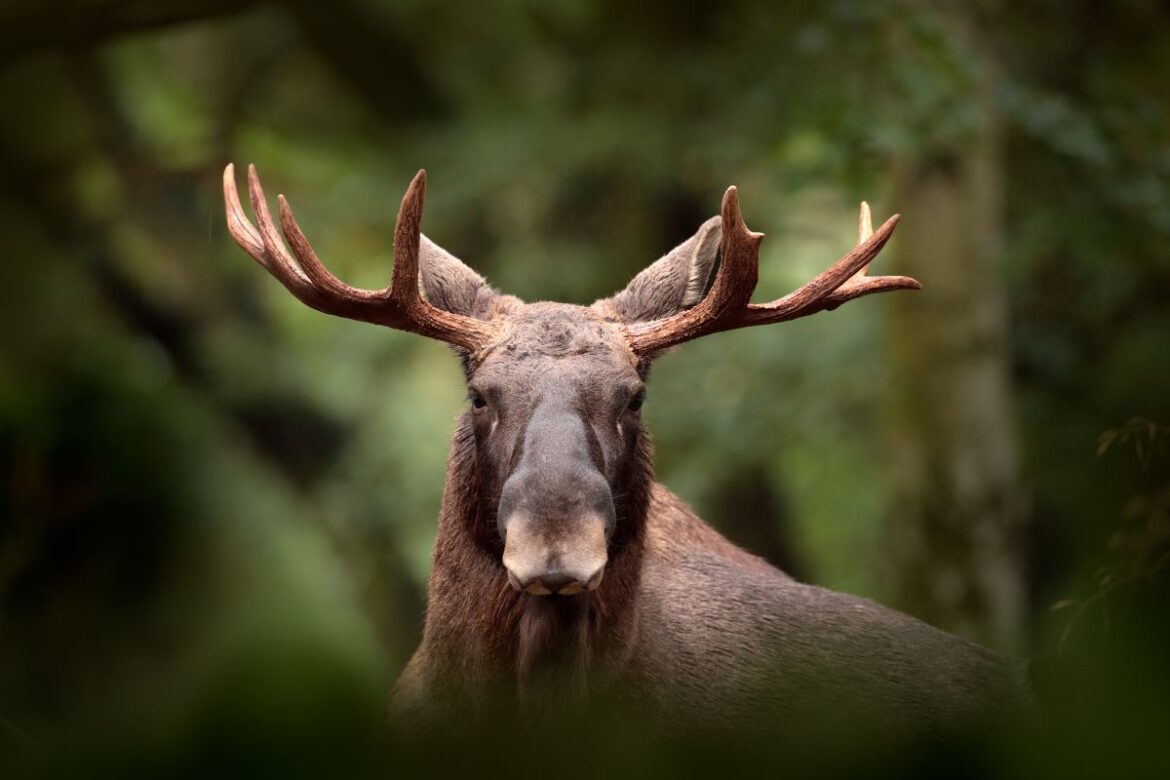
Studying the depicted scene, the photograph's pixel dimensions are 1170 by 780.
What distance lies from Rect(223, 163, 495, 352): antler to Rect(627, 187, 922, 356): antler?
1.81 feet

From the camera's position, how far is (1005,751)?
1.03 meters

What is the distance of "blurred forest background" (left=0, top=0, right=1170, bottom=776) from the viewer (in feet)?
27.7

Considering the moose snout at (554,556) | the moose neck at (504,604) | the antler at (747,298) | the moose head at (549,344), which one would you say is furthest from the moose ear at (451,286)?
the moose snout at (554,556)

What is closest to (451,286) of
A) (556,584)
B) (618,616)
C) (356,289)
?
(356,289)

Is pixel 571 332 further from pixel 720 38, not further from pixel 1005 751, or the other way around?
pixel 720 38

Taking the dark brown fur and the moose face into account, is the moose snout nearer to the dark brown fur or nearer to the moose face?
the moose face

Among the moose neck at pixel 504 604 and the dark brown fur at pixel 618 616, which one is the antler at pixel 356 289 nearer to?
the dark brown fur at pixel 618 616

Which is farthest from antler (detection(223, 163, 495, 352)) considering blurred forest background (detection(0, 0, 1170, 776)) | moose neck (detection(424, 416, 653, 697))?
blurred forest background (detection(0, 0, 1170, 776))

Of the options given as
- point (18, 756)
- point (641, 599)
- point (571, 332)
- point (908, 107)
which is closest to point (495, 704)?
point (641, 599)

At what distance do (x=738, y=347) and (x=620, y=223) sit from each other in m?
1.50

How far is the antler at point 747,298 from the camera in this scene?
4.17m

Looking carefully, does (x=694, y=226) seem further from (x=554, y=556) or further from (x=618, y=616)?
(x=554, y=556)

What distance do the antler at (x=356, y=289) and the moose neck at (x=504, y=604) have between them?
12.6 inches

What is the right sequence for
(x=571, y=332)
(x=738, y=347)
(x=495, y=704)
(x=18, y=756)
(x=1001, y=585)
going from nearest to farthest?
1. (x=18, y=756)
2. (x=495, y=704)
3. (x=571, y=332)
4. (x=1001, y=585)
5. (x=738, y=347)
